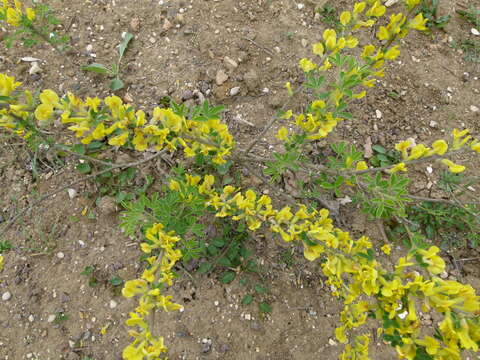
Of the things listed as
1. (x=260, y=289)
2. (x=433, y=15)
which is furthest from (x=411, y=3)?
(x=433, y=15)

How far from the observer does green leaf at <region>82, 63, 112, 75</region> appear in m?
3.35

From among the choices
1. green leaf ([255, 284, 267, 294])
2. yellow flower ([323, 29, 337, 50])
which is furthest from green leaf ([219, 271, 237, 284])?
yellow flower ([323, 29, 337, 50])

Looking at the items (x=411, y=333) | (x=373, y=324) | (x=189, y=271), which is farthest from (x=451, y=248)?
(x=189, y=271)

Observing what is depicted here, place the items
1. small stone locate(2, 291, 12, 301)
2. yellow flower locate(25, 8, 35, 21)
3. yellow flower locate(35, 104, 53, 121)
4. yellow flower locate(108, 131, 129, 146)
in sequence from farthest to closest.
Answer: small stone locate(2, 291, 12, 301) → yellow flower locate(25, 8, 35, 21) → yellow flower locate(108, 131, 129, 146) → yellow flower locate(35, 104, 53, 121)

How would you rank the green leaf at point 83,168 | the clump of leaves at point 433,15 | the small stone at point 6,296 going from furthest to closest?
1. the clump of leaves at point 433,15
2. the green leaf at point 83,168
3. the small stone at point 6,296

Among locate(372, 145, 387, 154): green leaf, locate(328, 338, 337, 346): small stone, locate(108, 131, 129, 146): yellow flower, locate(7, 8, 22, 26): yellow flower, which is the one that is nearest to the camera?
locate(108, 131, 129, 146): yellow flower

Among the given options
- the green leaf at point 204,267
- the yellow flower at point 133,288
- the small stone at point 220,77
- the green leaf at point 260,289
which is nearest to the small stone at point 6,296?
the green leaf at point 204,267

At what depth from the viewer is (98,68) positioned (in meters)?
3.36

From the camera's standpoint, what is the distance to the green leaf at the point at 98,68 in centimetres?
335

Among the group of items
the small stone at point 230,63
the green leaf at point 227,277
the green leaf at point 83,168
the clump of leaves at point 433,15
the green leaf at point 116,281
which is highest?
the clump of leaves at point 433,15

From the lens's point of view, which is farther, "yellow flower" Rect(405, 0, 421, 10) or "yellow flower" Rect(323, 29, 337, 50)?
"yellow flower" Rect(323, 29, 337, 50)

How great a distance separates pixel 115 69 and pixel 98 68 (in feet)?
0.46

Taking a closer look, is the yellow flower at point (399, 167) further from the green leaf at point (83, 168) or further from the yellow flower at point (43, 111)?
the green leaf at point (83, 168)

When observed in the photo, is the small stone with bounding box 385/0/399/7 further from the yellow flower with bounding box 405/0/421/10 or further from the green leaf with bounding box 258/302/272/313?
the green leaf with bounding box 258/302/272/313
